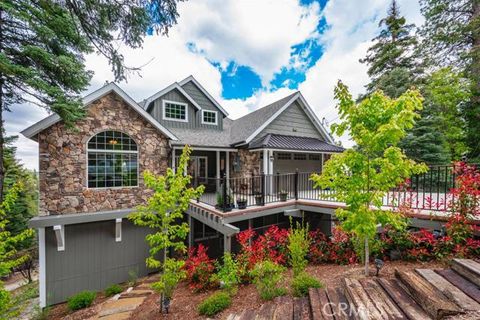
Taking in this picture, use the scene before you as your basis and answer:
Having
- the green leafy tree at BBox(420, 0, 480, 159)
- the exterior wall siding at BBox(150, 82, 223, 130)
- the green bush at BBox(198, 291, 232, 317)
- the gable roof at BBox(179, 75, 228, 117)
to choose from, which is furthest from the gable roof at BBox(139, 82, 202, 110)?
the green leafy tree at BBox(420, 0, 480, 159)

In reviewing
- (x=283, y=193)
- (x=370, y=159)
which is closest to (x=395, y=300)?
(x=370, y=159)

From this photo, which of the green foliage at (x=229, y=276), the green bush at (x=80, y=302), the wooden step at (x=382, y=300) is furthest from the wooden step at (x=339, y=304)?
the green bush at (x=80, y=302)

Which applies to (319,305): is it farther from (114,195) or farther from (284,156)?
(284,156)

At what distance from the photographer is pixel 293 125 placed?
12750 mm

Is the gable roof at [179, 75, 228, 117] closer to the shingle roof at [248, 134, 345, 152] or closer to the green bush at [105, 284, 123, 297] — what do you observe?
the shingle roof at [248, 134, 345, 152]

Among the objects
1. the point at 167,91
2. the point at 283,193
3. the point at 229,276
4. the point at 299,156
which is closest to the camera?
the point at 229,276

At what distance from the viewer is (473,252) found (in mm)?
4035

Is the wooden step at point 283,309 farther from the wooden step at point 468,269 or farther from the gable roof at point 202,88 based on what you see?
the gable roof at point 202,88

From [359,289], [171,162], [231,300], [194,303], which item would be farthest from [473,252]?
[171,162]

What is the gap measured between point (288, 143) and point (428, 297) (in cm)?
877

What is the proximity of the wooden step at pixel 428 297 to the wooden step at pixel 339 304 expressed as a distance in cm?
94

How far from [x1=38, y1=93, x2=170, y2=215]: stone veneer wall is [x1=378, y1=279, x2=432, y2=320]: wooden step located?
827cm

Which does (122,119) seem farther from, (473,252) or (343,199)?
(473,252)

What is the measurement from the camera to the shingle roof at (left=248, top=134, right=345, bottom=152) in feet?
33.1
